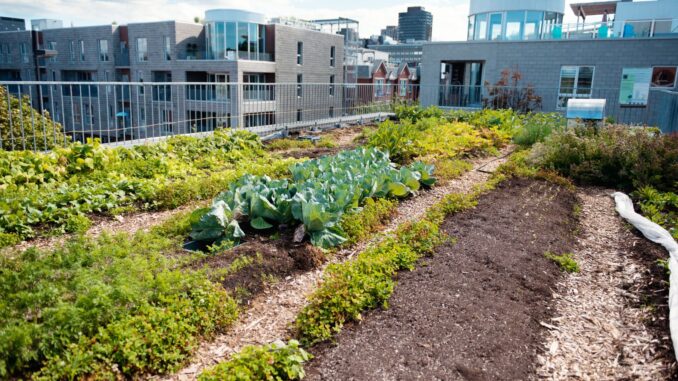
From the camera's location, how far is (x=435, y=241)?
485 centimetres

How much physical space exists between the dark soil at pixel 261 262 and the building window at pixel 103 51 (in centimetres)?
4548

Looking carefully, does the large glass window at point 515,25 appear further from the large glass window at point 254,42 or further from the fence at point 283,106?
the large glass window at point 254,42

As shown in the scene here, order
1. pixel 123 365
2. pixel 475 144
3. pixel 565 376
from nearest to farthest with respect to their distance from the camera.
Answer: pixel 123 365 → pixel 565 376 → pixel 475 144

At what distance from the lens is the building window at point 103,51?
43.7 meters

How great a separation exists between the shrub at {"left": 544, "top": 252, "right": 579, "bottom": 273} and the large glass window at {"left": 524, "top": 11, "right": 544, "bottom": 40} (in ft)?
67.5

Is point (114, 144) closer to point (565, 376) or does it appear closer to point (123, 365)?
point (123, 365)

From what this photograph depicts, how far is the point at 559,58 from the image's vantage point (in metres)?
21.1

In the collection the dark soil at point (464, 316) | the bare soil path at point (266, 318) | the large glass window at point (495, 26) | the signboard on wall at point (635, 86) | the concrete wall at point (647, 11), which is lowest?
the bare soil path at point (266, 318)

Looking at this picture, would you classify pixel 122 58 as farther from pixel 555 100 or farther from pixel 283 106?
pixel 555 100

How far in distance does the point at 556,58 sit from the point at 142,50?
3369cm

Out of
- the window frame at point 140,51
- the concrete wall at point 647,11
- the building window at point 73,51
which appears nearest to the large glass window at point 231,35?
the window frame at point 140,51

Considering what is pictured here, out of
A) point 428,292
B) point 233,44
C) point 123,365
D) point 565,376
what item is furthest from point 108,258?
point 233,44

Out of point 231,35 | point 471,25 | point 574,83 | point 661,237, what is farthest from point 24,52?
point 661,237

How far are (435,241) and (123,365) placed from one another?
3023 mm
